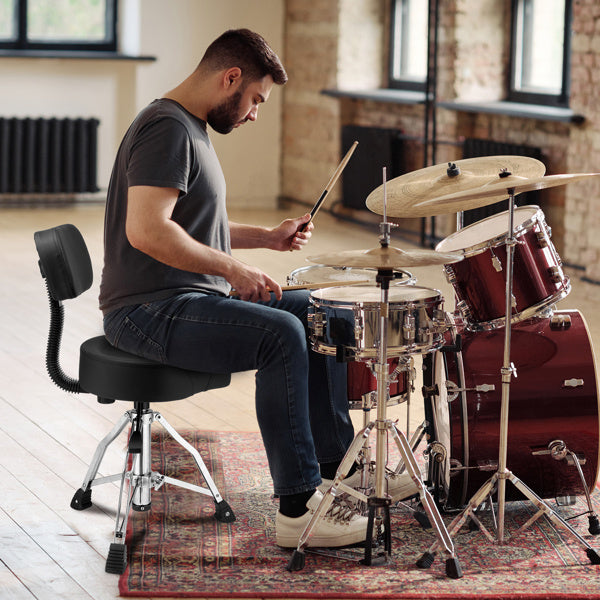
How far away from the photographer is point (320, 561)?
9.04 ft

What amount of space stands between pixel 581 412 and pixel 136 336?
1.19m

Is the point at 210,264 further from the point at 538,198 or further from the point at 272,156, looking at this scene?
the point at 272,156

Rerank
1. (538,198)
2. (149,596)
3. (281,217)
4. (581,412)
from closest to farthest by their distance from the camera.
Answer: (149,596) < (581,412) < (538,198) < (281,217)

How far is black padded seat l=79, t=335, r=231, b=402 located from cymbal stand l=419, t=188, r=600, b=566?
0.70 m

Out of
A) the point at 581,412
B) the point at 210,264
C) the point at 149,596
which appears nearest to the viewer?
the point at 149,596

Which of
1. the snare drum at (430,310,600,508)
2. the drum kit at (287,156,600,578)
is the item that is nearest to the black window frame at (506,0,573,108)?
the drum kit at (287,156,600,578)

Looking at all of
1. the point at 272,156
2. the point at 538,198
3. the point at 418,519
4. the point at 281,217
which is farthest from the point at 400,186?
the point at 272,156

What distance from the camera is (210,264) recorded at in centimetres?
275

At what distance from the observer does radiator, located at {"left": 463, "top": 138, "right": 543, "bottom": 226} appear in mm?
6330

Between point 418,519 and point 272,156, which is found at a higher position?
point 272,156

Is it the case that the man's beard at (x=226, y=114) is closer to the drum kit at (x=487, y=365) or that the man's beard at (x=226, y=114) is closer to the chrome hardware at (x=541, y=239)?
the drum kit at (x=487, y=365)

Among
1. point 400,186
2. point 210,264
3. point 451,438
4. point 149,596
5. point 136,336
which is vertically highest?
point 400,186

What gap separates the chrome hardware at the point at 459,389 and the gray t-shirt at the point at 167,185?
66 cm

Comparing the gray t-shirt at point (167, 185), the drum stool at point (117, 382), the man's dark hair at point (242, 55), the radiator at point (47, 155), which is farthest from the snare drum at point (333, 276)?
the radiator at point (47, 155)
